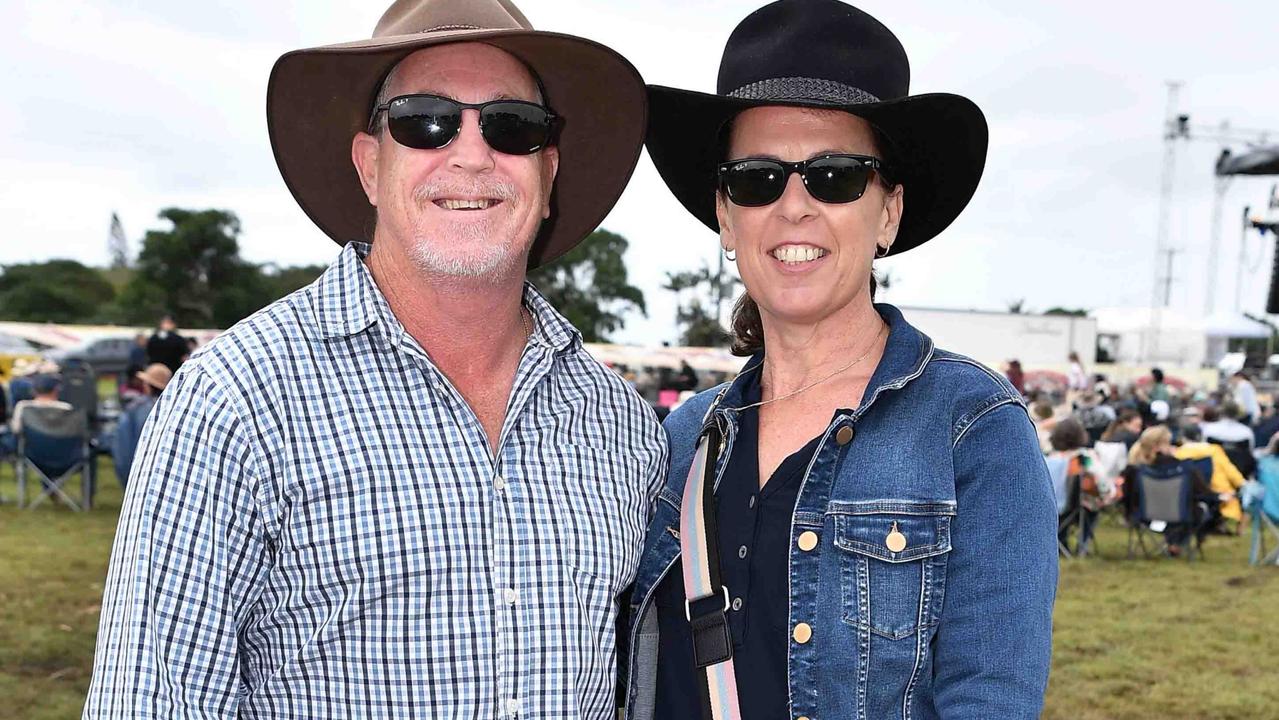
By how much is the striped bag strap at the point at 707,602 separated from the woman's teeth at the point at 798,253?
48 centimetres

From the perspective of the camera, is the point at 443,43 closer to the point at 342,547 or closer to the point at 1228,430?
the point at 342,547

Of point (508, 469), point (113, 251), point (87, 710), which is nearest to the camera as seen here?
point (87, 710)

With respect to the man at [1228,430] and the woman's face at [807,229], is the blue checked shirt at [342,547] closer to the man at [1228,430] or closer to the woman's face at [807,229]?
the woman's face at [807,229]

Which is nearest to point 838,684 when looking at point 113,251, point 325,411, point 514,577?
point 514,577

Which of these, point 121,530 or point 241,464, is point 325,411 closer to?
point 241,464

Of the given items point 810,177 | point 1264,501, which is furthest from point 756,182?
point 1264,501

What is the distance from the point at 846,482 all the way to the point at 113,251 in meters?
97.5

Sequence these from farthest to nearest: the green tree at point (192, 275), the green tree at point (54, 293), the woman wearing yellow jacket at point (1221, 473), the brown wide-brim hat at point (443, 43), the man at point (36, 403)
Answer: the green tree at point (54, 293) < the green tree at point (192, 275) < the woman wearing yellow jacket at point (1221, 473) < the man at point (36, 403) < the brown wide-brim hat at point (443, 43)

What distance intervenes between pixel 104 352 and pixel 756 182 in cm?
3022

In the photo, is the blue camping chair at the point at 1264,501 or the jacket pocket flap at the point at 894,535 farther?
the blue camping chair at the point at 1264,501

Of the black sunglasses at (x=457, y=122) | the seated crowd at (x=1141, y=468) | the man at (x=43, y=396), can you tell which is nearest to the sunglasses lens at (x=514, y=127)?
the black sunglasses at (x=457, y=122)

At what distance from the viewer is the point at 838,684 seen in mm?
2004

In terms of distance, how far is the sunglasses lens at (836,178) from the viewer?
2297 mm

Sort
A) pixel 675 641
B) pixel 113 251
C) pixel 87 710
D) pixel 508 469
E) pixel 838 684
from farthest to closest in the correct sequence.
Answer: pixel 113 251, pixel 675 641, pixel 508 469, pixel 838 684, pixel 87 710
